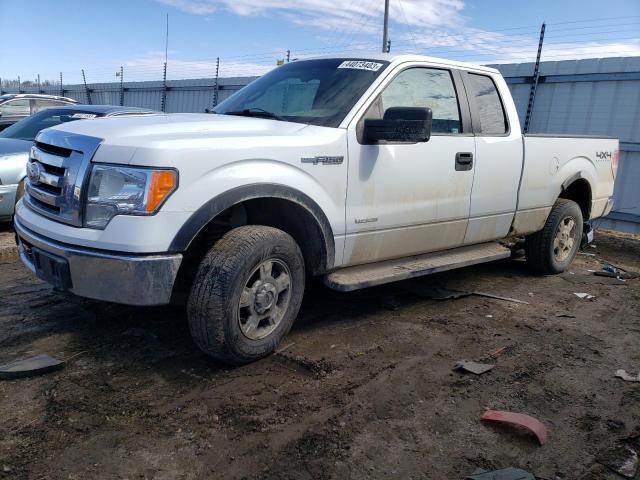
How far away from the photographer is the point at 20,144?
6.89 meters

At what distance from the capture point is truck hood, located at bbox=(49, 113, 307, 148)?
3.06 meters

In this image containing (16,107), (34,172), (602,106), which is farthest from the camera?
(16,107)

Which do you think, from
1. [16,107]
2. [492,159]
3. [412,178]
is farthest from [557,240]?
[16,107]

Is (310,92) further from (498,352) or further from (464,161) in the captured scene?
(498,352)

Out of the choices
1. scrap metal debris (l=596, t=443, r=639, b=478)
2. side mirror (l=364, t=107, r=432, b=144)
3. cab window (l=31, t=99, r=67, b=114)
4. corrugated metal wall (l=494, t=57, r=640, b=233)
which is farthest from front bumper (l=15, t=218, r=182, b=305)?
cab window (l=31, t=99, r=67, b=114)

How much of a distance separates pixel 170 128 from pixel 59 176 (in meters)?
0.70

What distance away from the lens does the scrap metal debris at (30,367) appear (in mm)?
3127

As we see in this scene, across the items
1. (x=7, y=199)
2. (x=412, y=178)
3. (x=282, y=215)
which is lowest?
(x=7, y=199)

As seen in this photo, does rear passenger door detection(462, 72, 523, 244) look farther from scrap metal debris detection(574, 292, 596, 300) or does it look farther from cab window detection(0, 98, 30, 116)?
cab window detection(0, 98, 30, 116)

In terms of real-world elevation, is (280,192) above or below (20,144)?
above

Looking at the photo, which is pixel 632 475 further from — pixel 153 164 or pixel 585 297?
pixel 585 297

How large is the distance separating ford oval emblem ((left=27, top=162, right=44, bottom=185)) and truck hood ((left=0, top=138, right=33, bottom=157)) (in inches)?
138

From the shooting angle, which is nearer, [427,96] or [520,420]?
[520,420]

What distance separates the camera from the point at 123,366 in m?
3.36
